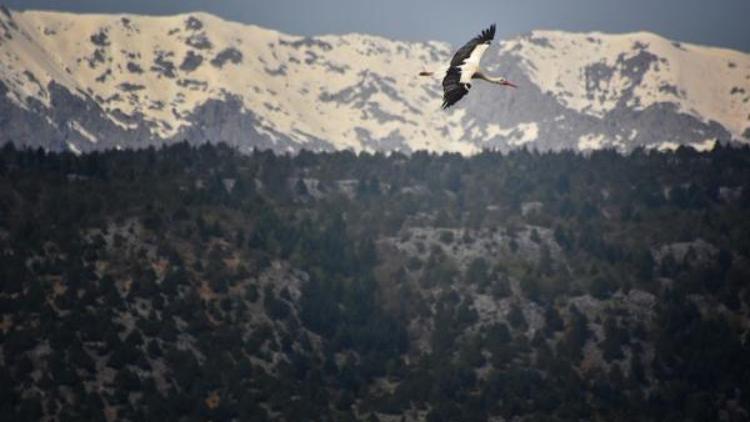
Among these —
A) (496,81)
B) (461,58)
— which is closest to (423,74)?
(461,58)

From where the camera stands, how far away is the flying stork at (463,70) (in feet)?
309

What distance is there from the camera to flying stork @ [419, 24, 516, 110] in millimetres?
94188

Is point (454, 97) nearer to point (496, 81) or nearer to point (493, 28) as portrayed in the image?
point (493, 28)

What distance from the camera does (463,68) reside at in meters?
96.1

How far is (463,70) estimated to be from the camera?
314 feet

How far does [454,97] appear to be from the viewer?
309 ft

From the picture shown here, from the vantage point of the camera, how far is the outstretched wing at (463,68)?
9419cm

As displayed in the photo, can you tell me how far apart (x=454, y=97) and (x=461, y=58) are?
3.83 meters

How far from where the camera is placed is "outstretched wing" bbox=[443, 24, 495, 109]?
309ft

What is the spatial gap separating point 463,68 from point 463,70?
1.10 feet

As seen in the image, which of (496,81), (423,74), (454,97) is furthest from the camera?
(496,81)

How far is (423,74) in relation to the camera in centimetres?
10038

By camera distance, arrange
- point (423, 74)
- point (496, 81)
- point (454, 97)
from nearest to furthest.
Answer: point (454, 97)
point (423, 74)
point (496, 81)

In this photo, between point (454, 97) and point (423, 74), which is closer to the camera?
point (454, 97)
